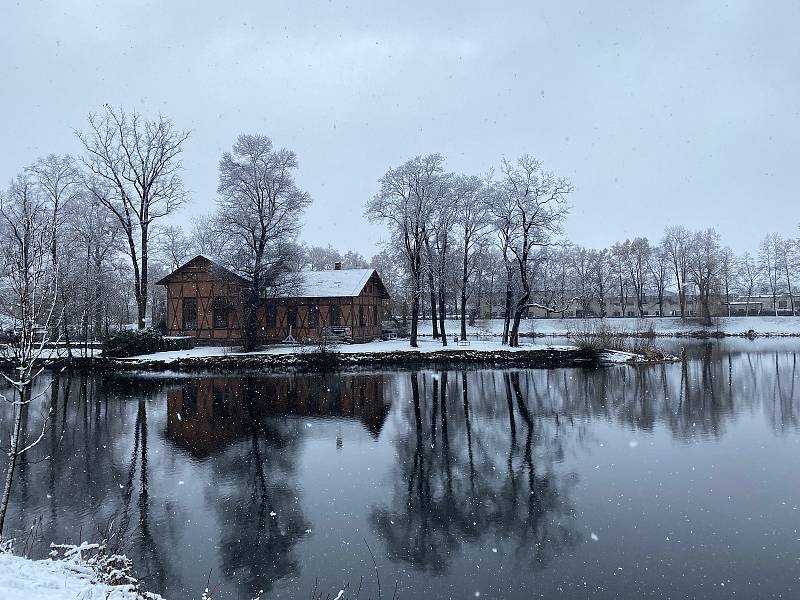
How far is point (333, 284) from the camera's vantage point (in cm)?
3591

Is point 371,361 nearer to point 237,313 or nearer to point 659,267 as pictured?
point 237,313

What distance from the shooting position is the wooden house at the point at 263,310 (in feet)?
112

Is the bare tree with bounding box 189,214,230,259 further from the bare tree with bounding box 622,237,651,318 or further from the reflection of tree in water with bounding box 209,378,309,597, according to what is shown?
the bare tree with bounding box 622,237,651,318

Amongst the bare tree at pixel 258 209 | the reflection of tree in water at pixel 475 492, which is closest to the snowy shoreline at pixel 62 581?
the reflection of tree in water at pixel 475 492

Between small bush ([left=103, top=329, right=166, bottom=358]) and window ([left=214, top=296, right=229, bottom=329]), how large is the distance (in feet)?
17.1

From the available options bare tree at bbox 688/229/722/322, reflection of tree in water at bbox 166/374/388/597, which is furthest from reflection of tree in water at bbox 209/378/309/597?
bare tree at bbox 688/229/722/322

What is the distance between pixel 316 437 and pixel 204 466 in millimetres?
2934

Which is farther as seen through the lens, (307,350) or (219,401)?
(307,350)

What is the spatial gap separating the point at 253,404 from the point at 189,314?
65.7 ft

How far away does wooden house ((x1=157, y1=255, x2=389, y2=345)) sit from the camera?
34125 millimetres

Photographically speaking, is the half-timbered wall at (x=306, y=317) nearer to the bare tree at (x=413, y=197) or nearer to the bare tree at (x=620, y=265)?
the bare tree at (x=413, y=197)

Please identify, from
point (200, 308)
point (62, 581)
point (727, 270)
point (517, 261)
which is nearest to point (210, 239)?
point (200, 308)

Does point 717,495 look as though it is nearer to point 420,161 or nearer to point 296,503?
point 296,503

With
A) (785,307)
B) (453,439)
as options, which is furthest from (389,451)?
(785,307)
